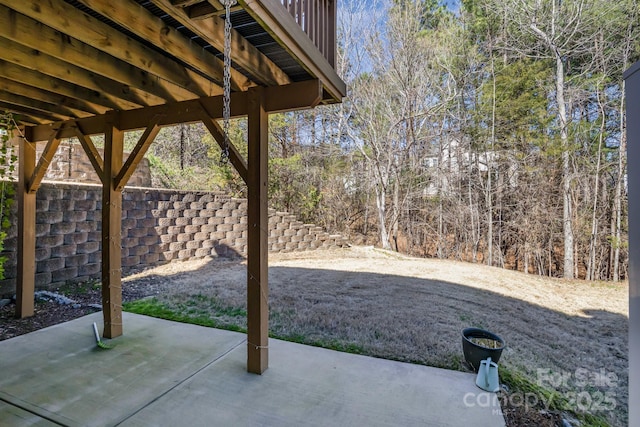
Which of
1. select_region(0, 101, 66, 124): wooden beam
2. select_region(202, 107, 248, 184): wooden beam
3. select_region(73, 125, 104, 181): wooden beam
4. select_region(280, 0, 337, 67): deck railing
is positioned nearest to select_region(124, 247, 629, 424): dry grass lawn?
select_region(202, 107, 248, 184): wooden beam

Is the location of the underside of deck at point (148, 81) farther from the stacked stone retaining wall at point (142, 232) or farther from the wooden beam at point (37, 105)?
the stacked stone retaining wall at point (142, 232)

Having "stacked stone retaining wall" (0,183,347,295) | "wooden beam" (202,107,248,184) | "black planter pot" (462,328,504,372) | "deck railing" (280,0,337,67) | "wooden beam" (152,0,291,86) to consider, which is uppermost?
"deck railing" (280,0,337,67)

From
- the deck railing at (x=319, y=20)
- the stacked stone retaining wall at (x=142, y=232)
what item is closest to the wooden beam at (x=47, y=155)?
the stacked stone retaining wall at (x=142, y=232)

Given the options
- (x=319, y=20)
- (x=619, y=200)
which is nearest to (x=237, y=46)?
(x=319, y=20)

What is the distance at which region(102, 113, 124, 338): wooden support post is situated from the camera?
281cm

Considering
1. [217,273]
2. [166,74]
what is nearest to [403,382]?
[166,74]

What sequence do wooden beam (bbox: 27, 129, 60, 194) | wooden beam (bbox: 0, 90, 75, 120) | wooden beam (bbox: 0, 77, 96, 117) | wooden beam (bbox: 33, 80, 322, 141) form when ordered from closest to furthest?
wooden beam (bbox: 33, 80, 322, 141)
wooden beam (bbox: 0, 77, 96, 117)
wooden beam (bbox: 0, 90, 75, 120)
wooden beam (bbox: 27, 129, 60, 194)

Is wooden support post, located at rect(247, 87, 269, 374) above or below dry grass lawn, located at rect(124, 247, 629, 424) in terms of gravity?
above

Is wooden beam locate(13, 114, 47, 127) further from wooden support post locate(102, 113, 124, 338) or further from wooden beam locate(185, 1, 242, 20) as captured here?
wooden beam locate(185, 1, 242, 20)

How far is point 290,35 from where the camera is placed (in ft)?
5.34

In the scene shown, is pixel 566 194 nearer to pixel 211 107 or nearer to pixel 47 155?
pixel 211 107

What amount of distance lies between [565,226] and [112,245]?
363 inches

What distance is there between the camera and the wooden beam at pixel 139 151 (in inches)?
104

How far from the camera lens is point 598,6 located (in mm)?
7121
